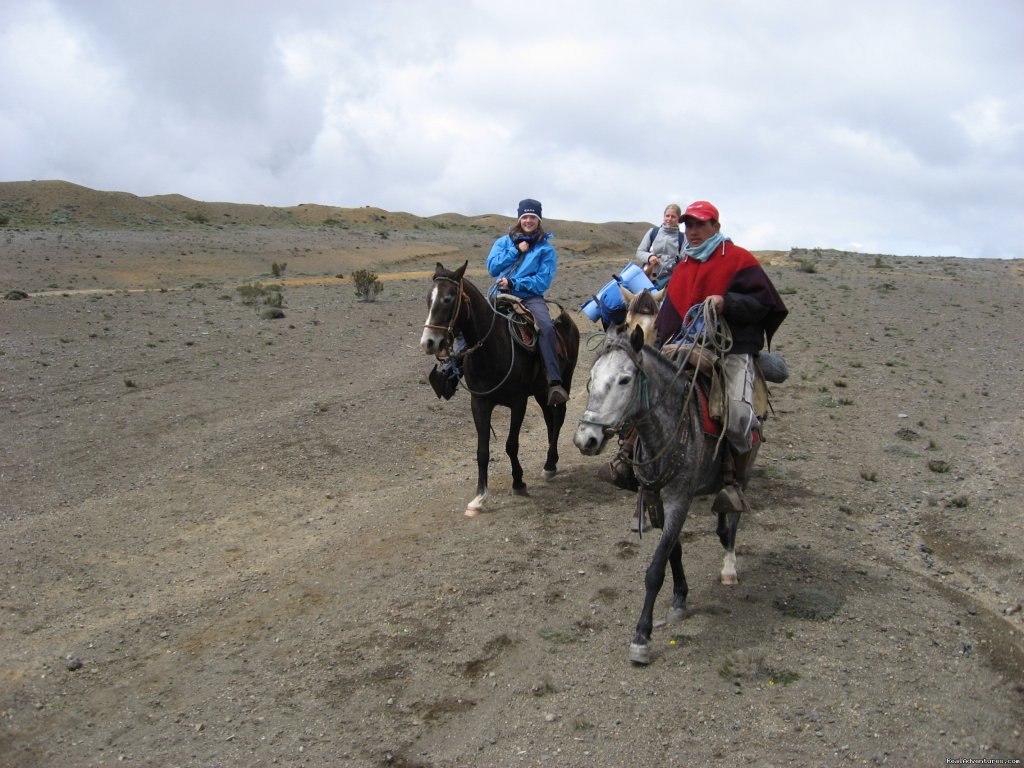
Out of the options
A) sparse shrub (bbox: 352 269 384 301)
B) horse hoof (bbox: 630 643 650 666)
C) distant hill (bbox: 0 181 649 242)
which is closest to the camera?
horse hoof (bbox: 630 643 650 666)

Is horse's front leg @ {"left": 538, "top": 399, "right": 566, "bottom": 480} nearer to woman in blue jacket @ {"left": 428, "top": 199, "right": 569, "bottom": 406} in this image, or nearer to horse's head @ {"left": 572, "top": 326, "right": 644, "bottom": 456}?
woman in blue jacket @ {"left": 428, "top": 199, "right": 569, "bottom": 406}

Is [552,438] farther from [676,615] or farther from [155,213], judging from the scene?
[155,213]

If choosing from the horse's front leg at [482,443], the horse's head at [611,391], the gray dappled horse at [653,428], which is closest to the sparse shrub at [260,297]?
the horse's front leg at [482,443]

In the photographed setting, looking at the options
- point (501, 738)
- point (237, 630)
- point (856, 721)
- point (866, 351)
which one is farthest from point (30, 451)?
point (866, 351)

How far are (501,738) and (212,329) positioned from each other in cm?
1636

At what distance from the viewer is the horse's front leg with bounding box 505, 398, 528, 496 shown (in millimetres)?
9047

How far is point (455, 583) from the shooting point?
23.0 feet

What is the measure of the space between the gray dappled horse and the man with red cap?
19 cm

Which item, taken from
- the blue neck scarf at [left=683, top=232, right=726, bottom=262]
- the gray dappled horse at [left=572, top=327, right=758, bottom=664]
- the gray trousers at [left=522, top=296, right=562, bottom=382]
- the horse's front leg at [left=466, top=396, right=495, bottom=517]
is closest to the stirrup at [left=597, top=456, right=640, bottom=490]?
the gray dappled horse at [left=572, top=327, right=758, bottom=664]

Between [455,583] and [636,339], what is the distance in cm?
309

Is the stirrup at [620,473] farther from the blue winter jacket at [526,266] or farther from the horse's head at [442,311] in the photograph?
the blue winter jacket at [526,266]

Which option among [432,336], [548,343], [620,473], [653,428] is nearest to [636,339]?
[653,428]

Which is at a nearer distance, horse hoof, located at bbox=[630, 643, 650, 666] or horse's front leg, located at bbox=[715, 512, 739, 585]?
horse hoof, located at bbox=[630, 643, 650, 666]

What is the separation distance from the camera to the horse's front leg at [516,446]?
9047 millimetres
